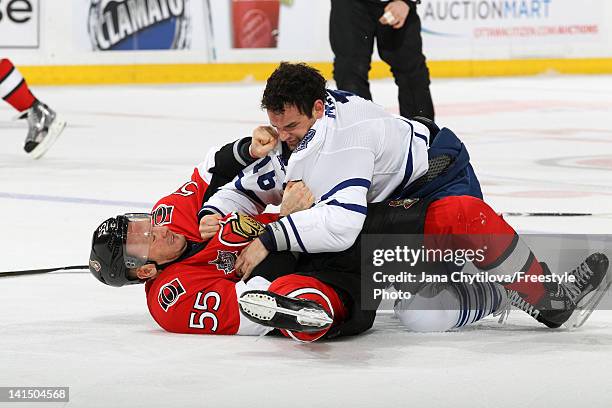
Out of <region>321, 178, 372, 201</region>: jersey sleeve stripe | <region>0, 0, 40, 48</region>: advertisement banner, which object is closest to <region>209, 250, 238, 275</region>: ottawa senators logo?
<region>321, 178, 372, 201</region>: jersey sleeve stripe

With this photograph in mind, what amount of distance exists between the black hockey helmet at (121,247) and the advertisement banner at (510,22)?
34.5ft

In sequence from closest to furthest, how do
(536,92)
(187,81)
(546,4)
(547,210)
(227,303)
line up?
(227,303)
(547,210)
(536,92)
(187,81)
(546,4)

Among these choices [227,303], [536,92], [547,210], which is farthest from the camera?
[536,92]

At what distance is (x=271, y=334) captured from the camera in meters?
3.20

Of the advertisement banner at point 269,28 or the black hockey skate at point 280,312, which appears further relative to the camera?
the advertisement banner at point 269,28

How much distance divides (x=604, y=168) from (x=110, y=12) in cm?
635

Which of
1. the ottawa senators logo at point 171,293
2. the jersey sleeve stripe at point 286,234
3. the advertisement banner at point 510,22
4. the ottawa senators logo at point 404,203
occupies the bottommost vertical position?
the advertisement banner at point 510,22

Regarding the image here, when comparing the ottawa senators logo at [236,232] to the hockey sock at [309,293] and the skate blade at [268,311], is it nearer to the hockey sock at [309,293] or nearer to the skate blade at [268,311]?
the hockey sock at [309,293]

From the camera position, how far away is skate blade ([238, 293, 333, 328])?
9.39 feet

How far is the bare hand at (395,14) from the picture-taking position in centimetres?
647

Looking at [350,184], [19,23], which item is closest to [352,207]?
[350,184]

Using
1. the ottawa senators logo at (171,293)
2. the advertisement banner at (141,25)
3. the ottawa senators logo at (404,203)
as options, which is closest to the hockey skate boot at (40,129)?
the ottawa senators logo at (171,293)

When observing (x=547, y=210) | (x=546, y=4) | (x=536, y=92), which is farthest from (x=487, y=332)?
(x=546, y=4)

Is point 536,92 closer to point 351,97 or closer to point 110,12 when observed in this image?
point 110,12
